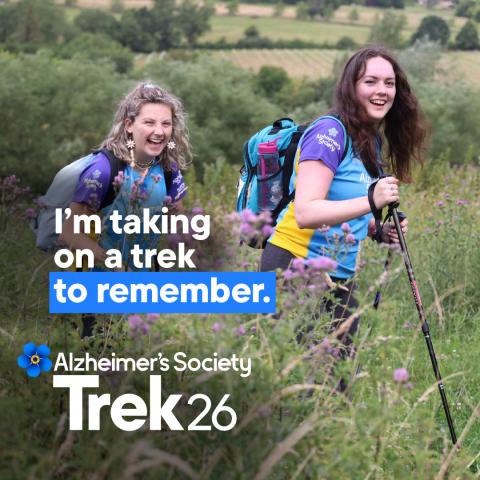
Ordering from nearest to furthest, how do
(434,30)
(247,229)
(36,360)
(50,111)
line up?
(247,229) → (36,360) → (50,111) → (434,30)

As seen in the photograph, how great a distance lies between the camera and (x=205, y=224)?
11.5 feet

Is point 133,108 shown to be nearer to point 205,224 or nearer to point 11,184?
point 205,224

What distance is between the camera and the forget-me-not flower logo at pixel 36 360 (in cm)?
301

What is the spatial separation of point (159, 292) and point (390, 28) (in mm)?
75939

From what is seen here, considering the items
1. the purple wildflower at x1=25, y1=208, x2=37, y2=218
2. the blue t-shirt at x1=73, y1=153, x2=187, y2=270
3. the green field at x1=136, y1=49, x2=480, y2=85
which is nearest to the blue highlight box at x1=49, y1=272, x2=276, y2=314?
the blue t-shirt at x1=73, y1=153, x2=187, y2=270

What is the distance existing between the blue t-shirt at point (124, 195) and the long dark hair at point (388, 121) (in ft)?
2.97

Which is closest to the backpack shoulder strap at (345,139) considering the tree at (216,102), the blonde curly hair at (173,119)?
the blonde curly hair at (173,119)

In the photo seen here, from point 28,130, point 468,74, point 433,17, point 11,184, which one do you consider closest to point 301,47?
point 433,17

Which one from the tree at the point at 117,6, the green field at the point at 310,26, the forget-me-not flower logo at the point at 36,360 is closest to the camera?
the forget-me-not flower logo at the point at 36,360

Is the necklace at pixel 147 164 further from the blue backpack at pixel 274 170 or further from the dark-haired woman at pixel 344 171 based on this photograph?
the dark-haired woman at pixel 344 171

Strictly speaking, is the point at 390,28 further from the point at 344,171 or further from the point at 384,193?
the point at 384,193

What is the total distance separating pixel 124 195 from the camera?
4.07 meters

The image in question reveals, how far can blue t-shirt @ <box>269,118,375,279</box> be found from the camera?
12.3ft

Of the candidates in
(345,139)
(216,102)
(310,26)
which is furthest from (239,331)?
(310,26)
